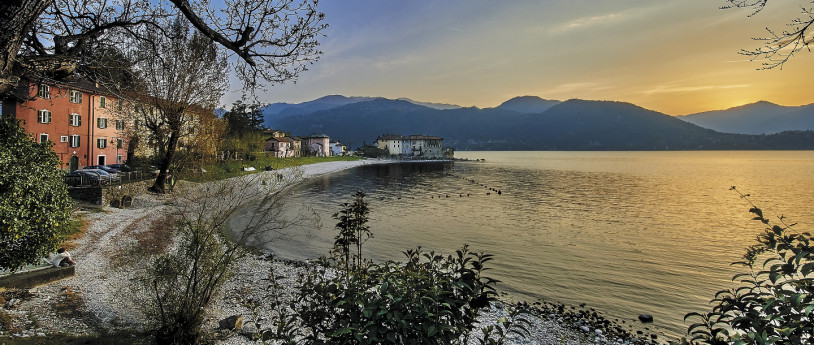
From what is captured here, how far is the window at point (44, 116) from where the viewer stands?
37031 millimetres

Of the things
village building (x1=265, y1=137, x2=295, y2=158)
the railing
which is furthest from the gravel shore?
village building (x1=265, y1=137, x2=295, y2=158)

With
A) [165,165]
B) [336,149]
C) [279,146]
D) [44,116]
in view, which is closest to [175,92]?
Result: [165,165]

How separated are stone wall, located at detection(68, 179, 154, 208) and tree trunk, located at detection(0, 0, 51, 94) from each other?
27.5 meters

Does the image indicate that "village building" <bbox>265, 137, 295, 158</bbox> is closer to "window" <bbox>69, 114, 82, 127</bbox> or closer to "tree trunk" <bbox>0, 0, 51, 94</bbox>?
"window" <bbox>69, 114, 82, 127</bbox>

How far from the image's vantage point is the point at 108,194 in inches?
1072

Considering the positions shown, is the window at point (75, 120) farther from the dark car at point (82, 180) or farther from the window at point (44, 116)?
the dark car at point (82, 180)

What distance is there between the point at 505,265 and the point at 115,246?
60.2 feet

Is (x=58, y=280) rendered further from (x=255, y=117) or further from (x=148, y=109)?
(x=255, y=117)

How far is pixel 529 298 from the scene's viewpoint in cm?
1520

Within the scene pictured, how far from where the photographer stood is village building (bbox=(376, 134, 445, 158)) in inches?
7490

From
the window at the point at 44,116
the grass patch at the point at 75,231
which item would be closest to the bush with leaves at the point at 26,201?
the grass patch at the point at 75,231

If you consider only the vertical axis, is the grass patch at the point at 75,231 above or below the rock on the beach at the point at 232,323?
above

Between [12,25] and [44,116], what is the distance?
45.7 metres

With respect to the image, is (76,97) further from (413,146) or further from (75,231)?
(413,146)
